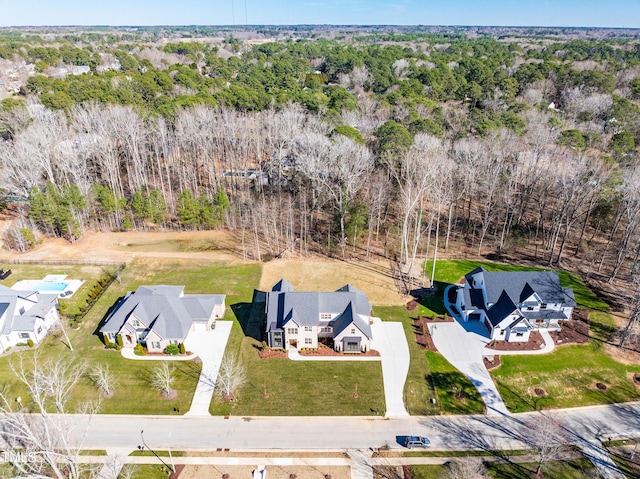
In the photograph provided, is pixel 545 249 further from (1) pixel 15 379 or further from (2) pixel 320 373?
(1) pixel 15 379

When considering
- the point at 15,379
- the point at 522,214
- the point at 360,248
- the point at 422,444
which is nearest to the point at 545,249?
the point at 522,214

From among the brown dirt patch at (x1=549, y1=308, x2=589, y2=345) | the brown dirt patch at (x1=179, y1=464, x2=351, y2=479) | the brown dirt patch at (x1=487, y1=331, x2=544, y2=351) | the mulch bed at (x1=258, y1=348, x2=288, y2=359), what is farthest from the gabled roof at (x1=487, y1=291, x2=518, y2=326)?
the brown dirt patch at (x1=179, y1=464, x2=351, y2=479)

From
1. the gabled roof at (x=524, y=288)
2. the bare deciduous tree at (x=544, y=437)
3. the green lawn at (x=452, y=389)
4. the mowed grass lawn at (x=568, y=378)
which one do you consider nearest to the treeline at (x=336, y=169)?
the gabled roof at (x=524, y=288)

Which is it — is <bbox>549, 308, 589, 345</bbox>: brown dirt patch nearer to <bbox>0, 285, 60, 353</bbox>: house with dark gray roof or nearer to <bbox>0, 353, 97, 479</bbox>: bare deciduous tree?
<bbox>0, 353, 97, 479</bbox>: bare deciduous tree

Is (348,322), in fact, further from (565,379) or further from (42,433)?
(42,433)

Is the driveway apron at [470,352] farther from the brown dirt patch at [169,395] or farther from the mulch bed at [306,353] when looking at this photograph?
the brown dirt patch at [169,395]

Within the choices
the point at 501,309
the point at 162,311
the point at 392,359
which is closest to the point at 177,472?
the point at 162,311
